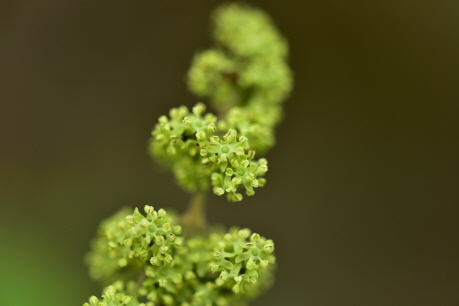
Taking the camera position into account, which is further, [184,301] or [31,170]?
[31,170]

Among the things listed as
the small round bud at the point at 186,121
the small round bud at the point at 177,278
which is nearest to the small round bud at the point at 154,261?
the small round bud at the point at 177,278

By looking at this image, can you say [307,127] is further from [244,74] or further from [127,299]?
[127,299]

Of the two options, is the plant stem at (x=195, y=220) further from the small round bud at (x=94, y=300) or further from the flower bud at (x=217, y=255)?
the small round bud at (x=94, y=300)

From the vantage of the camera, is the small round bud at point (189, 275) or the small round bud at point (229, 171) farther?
the small round bud at point (189, 275)

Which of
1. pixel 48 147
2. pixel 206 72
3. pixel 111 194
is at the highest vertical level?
pixel 48 147

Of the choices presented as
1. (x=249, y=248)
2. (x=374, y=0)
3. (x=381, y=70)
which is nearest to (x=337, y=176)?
(x=381, y=70)

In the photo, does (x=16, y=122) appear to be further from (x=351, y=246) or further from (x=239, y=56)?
(x=351, y=246)
